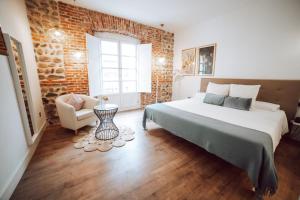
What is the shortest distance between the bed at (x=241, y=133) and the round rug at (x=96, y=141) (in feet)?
2.37

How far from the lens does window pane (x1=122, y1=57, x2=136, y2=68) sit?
4270 mm

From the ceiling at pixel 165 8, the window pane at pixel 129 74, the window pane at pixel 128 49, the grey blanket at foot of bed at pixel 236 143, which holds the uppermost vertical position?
the ceiling at pixel 165 8

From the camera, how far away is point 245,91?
280 cm

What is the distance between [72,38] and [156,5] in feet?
7.11

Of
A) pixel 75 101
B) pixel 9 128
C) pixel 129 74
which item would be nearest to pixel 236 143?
pixel 9 128

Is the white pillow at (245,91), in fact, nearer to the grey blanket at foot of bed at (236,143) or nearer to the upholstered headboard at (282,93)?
the upholstered headboard at (282,93)

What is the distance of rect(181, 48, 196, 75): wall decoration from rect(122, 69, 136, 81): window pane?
176 centimetres

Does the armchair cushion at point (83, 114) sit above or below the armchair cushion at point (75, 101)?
below

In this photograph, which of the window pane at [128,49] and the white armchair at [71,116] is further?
the window pane at [128,49]

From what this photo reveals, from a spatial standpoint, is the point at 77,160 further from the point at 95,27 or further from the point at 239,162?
the point at 95,27

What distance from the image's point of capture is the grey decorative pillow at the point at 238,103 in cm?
252

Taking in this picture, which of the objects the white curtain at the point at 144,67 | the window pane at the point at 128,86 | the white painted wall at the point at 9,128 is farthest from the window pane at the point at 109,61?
the white painted wall at the point at 9,128

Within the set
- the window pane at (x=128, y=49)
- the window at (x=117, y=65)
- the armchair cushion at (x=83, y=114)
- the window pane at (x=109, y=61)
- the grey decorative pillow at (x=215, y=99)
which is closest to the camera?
the armchair cushion at (x=83, y=114)

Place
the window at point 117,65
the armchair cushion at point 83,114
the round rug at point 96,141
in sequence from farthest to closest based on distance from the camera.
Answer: the window at point 117,65 → the armchair cushion at point 83,114 → the round rug at point 96,141
